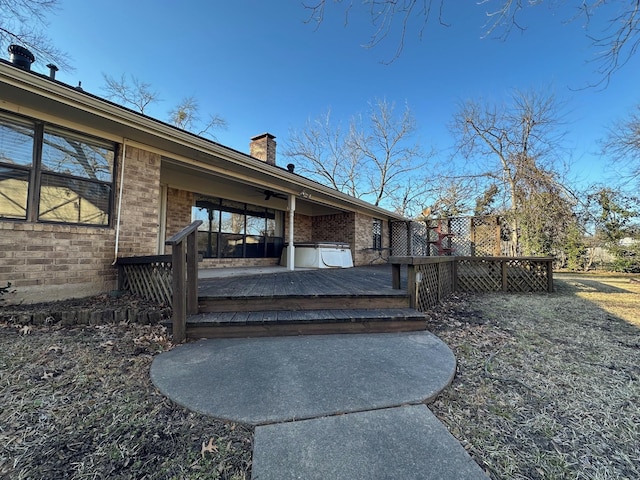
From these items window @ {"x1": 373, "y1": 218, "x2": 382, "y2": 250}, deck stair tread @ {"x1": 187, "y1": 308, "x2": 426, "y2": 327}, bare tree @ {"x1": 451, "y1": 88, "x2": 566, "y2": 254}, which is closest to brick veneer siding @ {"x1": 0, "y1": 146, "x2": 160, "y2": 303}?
deck stair tread @ {"x1": 187, "y1": 308, "x2": 426, "y2": 327}

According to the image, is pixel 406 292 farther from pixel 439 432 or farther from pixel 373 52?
pixel 373 52

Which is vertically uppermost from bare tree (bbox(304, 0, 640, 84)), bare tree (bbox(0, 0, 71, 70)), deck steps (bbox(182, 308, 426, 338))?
bare tree (bbox(0, 0, 71, 70))

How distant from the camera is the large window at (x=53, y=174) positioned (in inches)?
134

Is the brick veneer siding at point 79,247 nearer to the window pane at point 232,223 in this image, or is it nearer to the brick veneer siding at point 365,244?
the window pane at point 232,223

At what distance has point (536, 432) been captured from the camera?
157cm

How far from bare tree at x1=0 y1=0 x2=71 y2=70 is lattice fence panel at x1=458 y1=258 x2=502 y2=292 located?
1100cm

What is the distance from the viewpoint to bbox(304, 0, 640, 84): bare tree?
2.52m

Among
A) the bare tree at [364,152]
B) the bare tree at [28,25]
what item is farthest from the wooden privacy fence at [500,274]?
the bare tree at [364,152]

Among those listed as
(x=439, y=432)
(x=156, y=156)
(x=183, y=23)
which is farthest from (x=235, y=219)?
(x=439, y=432)

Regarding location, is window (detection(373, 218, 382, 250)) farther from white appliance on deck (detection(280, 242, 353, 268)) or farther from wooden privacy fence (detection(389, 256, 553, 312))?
wooden privacy fence (detection(389, 256, 553, 312))

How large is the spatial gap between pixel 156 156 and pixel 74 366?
11.8 feet

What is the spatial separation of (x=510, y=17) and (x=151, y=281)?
5.12 meters

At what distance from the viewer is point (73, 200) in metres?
3.85

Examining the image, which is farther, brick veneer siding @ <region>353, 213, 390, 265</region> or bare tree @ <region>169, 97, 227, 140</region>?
bare tree @ <region>169, 97, 227, 140</region>
